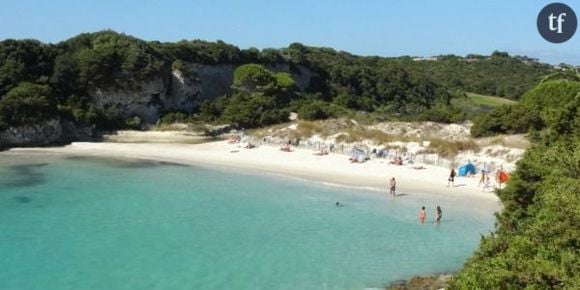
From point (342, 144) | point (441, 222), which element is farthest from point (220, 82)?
point (441, 222)

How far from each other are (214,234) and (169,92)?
37193 millimetres

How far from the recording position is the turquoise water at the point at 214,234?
18.0 metres

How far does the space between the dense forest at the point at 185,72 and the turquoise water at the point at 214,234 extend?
16.4m

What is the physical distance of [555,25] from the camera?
15250 mm

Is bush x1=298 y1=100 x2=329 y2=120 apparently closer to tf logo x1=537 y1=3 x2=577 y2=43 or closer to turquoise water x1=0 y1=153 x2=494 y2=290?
turquoise water x1=0 y1=153 x2=494 y2=290

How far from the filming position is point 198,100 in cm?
6031

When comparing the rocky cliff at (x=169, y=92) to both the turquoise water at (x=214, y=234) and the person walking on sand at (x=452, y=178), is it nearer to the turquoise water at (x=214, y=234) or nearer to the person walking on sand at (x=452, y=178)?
the turquoise water at (x=214, y=234)

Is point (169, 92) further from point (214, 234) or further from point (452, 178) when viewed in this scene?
point (214, 234)

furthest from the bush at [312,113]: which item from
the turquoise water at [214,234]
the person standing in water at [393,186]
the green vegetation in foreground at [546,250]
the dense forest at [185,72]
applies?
the green vegetation in foreground at [546,250]

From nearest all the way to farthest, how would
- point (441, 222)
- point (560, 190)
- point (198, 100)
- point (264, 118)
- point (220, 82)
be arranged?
point (560, 190) → point (441, 222) → point (264, 118) → point (198, 100) → point (220, 82)

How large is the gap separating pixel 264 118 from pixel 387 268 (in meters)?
33.9

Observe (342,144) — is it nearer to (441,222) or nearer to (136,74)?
(441,222)

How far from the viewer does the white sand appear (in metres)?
30.5

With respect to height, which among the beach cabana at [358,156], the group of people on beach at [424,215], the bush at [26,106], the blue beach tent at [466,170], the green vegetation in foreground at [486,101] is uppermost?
the green vegetation in foreground at [486,101]
